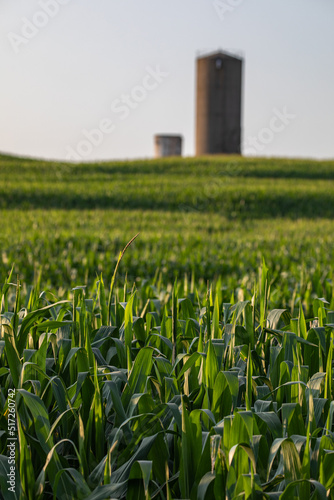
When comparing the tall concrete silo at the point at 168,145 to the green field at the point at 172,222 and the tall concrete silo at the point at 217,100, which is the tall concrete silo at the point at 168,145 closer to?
the tall concrete silo at the point at 217,100

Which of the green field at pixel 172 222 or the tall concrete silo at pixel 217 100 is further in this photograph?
the tall concrete silo at pixel 217 100

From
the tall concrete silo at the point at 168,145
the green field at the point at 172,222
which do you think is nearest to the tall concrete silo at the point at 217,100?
the tall concrete silo at the point at 168,145

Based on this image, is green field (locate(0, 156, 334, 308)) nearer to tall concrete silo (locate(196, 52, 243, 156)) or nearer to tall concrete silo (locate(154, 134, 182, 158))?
tall concrete silo (locate(196, 52, 243, 156))

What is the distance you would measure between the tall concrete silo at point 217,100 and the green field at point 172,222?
6987 mm

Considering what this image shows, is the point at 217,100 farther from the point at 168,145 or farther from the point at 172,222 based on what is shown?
the point at 172,222

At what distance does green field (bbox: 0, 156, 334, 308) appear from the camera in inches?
317

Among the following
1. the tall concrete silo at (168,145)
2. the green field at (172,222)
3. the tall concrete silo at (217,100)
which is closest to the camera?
the green field at (172,222)

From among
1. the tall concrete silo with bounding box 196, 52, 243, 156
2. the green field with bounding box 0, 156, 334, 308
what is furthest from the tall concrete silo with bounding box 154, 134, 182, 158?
the green field with bounding box 0, 156, 334, 308

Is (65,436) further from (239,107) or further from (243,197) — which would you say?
(239,107)

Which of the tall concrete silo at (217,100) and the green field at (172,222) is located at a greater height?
the tall concrete silo at (217,100)

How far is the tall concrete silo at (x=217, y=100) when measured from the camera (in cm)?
4350

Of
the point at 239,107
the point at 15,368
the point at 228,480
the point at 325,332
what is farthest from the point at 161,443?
the point at 239,107

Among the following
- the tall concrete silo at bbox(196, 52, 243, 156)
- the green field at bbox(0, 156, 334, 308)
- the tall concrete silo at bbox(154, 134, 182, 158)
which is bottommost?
the green field at bbox(0, 156, 334, 308)

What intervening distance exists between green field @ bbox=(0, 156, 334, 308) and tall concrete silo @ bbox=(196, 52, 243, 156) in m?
6.99
